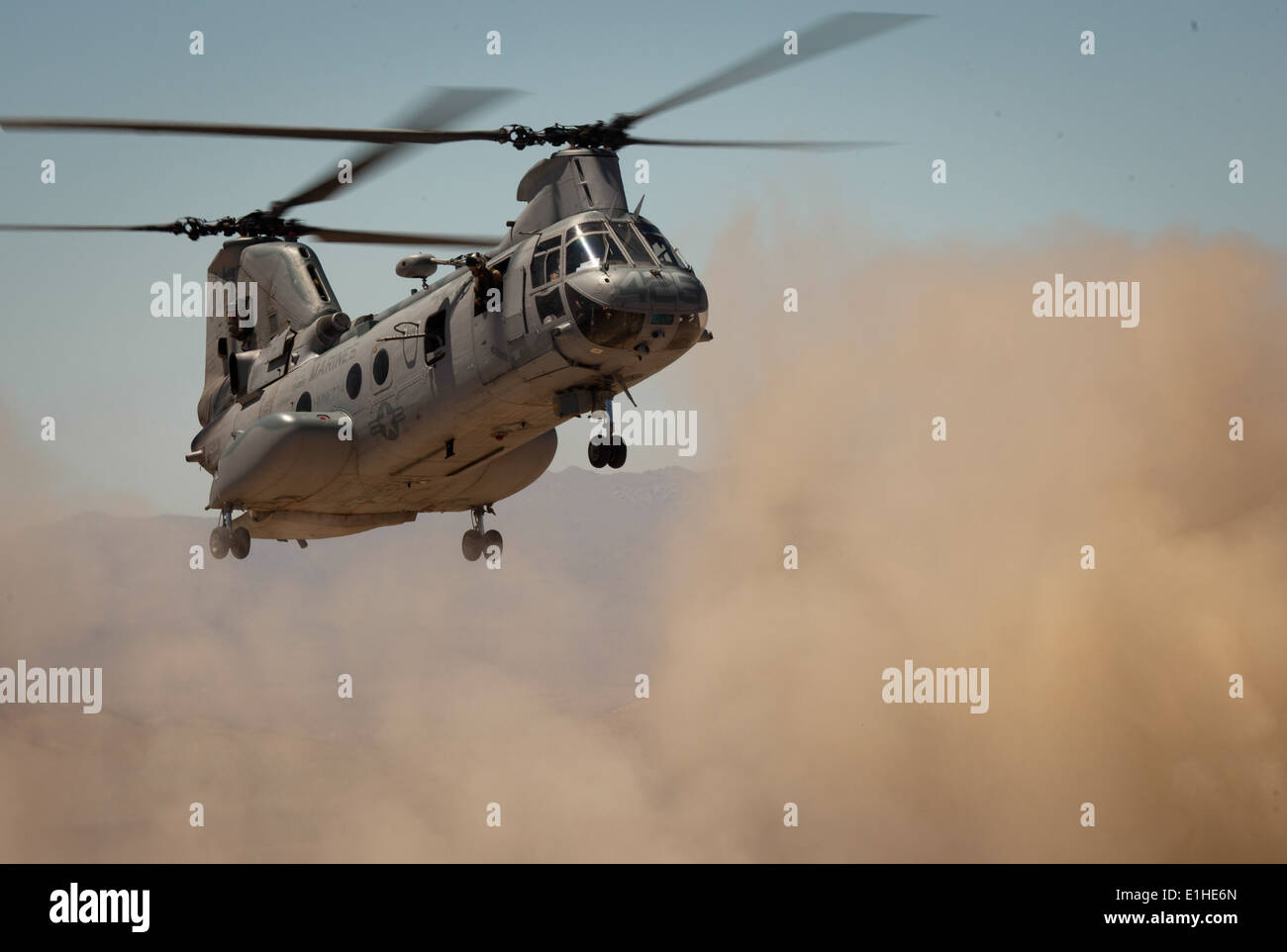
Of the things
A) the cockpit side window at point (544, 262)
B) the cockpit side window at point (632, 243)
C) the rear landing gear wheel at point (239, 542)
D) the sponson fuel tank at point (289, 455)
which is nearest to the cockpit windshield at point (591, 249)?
the cockpit side window at point (632, 243)

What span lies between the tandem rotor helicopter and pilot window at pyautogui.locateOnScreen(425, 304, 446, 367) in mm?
25

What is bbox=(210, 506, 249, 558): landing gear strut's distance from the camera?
89.8ft

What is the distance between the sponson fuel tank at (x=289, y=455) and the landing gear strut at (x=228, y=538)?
980 mm

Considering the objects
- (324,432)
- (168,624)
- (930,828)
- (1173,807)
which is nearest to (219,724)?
(168,624)

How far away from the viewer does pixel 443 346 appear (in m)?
24.4

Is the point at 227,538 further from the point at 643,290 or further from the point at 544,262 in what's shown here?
the point at 643,290

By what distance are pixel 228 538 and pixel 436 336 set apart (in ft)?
19.8

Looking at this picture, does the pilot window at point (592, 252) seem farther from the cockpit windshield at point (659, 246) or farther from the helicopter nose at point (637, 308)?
the cockpit windshield at point (659, 246)

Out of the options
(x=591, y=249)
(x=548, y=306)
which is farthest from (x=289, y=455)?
(x=591, y=249)

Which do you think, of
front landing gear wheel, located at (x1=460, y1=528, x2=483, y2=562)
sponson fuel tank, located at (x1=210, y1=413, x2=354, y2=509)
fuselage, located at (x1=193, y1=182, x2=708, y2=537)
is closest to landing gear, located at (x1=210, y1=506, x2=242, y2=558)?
fuselage, located at (x1=193, y1=182, x2=708, y2=537)

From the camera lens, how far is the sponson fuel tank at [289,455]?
2569 centimetres

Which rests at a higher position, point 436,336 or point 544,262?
point 544,262

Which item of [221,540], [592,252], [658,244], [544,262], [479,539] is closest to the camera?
[592,252]
